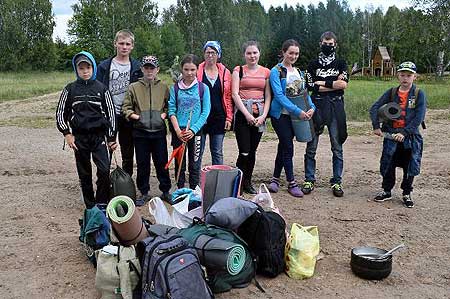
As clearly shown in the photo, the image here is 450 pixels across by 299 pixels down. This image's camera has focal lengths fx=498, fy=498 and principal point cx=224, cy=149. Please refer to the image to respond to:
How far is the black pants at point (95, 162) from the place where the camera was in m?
5.45

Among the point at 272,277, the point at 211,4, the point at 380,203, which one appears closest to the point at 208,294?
the point at 272,277

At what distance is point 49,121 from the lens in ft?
46.7

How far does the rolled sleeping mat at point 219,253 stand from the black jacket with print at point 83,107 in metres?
2.14

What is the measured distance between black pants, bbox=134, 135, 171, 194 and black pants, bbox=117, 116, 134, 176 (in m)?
0.24

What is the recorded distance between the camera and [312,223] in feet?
18.0

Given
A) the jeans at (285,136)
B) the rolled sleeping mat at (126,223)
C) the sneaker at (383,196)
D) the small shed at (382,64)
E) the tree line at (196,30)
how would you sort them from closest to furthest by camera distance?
the rolled sleeping mat at (126,223) → the jeans at (285,136) → the sneaker at (383,196) → the tree line at (196,30) → the small shed at (382,64)

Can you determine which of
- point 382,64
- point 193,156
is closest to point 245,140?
point 193,156

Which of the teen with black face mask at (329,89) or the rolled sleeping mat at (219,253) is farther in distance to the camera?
the teen with black face mask at (329,89)

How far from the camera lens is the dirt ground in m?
4.06

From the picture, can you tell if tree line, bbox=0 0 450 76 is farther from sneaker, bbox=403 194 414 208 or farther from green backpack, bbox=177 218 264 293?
green backpack, bbox=177 218 264 293

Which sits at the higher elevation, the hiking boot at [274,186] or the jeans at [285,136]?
the jeans at [285,136]

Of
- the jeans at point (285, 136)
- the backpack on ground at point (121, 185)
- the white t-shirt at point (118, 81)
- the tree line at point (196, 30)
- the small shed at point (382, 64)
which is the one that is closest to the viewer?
the backpack on ground at point (121, 185)

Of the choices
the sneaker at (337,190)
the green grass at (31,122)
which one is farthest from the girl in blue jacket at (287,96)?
the green grass at (31,122)

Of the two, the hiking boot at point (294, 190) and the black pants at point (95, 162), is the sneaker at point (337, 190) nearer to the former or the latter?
the hiking boot at point (294, 190)
